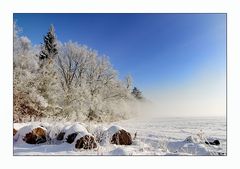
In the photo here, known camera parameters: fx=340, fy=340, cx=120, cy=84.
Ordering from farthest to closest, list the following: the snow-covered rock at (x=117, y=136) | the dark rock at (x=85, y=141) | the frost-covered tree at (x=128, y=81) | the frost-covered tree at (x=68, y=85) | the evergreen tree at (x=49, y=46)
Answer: the frost-covered tree at (x=68, y=85)
the frost-covered tree at (x=128, y=81)
the evergreen tree at (x=49, y=46)
the snow-covered rock at (x=117, y=136)
the dark rock at (x=85, y=141)

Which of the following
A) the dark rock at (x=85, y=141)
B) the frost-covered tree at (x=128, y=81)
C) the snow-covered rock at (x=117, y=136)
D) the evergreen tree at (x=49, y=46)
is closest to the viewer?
the dark rock at (x=85, y=141)

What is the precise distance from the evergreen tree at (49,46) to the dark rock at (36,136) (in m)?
1.46

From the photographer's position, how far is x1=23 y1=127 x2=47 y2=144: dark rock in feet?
15.1

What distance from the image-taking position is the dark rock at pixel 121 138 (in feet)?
15.2

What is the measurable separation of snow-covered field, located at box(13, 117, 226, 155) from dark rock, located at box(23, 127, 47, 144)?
8 centimetres

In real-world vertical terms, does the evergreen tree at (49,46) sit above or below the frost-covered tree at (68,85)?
above

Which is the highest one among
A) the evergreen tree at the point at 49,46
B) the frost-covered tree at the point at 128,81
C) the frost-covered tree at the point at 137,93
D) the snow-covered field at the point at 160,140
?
the evergreen tree at the point at 49,46

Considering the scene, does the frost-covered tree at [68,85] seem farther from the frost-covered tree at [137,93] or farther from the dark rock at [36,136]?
the dark rock at [36,136]

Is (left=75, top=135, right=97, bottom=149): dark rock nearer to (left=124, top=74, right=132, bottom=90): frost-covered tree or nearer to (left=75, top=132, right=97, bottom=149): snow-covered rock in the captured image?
(left=75, top=132, right=97, bottom=149): snow-covered rock

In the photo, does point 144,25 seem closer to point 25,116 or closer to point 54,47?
point 54,47

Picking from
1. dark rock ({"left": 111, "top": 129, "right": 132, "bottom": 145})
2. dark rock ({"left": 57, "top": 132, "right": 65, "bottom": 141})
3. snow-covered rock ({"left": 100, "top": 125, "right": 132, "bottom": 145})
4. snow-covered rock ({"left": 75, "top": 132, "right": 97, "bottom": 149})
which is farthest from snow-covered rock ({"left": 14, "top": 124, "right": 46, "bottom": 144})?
dark rock ({"left": 111, "top": 129, "right": 132, "bottom": 145})

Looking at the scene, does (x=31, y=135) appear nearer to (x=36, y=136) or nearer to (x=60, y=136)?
(x=36, y=136)

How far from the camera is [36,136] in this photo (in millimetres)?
4641

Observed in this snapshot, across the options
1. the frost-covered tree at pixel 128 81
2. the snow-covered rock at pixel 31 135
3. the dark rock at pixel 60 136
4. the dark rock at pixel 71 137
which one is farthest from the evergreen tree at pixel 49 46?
the dark rock at pixel 71 137
